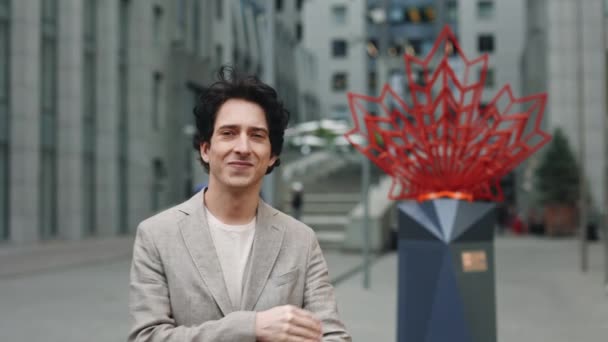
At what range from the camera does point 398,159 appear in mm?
7473

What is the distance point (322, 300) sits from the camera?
2791 mm

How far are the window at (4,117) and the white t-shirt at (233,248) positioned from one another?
24385mm

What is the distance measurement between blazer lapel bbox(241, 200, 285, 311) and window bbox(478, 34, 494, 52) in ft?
228

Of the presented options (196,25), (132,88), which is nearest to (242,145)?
(132,88)

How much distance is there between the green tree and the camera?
119ft

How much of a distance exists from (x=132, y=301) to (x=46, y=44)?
91.4 feet

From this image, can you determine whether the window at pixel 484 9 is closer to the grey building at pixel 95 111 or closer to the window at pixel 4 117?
the grey building at pixel 95 111

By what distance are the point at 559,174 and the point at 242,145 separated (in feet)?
117

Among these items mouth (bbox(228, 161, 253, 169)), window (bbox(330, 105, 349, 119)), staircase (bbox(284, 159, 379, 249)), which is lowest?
staircase (bbox(284, 159, 379, 249))

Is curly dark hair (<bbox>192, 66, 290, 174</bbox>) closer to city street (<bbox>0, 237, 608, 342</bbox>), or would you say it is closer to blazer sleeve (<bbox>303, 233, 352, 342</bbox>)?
blazer sleeve (<bbox>303, 233, 352, 342</bbox>)

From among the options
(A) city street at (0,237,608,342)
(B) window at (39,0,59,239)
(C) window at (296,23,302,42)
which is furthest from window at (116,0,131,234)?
(C) window at (296,23,302,42)

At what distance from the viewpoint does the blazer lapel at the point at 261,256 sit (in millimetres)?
2674

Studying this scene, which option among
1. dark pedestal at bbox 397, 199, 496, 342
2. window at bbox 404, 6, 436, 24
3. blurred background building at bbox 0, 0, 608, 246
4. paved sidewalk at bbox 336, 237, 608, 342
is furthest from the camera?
window at bbox 404, 6, 436, 24

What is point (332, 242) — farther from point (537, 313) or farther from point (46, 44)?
point (537, 313)
